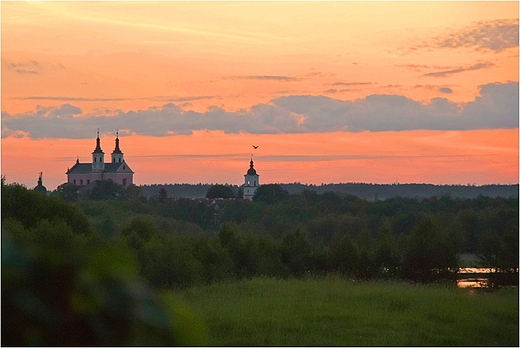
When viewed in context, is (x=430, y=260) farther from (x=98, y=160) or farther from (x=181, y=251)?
(x=98, y=160)

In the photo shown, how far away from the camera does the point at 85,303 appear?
1050mm

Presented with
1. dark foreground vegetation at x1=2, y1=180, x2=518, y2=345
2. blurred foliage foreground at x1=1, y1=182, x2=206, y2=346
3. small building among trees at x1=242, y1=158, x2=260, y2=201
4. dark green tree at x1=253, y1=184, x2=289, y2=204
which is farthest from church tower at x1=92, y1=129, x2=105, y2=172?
blurred foliage foreground at x1=1, y1=182, x2=206, y2=346

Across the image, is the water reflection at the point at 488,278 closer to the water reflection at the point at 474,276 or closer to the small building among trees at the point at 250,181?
the water reflection at the point at 474,276

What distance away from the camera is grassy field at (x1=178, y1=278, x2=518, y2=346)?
531 inches

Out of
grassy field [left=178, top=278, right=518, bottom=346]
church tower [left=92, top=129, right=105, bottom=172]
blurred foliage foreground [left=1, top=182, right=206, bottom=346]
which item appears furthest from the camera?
church tower [left=92, top=129, right=105, bottom=172]

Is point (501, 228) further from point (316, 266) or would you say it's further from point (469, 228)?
point (316, 266)

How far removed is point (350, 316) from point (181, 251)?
350 inches

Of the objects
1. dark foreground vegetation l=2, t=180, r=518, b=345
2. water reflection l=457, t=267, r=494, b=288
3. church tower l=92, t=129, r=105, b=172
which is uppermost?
church tower l=92, t=129, r=105, b=172

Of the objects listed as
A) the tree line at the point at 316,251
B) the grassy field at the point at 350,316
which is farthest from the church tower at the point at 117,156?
the grassy field at the point at 350,316

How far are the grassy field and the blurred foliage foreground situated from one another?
11352 millimetres

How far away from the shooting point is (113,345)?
1113 millimetres

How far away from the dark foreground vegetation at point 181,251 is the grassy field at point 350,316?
2009 millimetres

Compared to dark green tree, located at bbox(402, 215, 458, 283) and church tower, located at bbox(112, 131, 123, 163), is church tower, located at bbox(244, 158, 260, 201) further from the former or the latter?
dark green tree, located at bbox(402, 215, 458, 283)

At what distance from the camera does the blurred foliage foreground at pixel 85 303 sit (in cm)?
102
